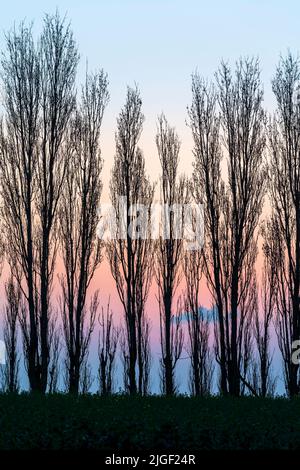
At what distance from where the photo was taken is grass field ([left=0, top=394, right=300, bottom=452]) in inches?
367

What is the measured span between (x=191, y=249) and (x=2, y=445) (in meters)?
13.7

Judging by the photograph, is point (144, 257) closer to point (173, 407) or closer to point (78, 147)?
point (78, 147)

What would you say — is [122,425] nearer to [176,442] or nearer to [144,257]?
[176,442]

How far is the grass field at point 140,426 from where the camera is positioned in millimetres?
9320

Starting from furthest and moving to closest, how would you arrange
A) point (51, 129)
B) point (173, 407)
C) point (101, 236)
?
point (101, 236) < point (51, 129) < point (173, 407)

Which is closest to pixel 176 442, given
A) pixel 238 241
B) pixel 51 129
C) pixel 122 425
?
pixel 122 425

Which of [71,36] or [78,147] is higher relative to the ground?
[71,36]

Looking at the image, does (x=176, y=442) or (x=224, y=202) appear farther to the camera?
(x=224, y=202)

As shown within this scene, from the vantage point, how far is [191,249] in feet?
73.7

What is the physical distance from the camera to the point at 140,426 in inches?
371

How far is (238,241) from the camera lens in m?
18.5

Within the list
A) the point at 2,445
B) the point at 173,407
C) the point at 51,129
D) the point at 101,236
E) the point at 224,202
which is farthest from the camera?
the point at 101,236

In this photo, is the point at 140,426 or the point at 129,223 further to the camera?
the point at 129,223
